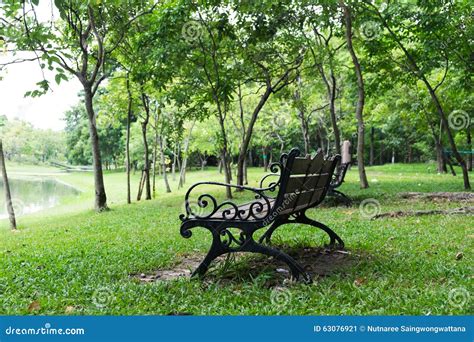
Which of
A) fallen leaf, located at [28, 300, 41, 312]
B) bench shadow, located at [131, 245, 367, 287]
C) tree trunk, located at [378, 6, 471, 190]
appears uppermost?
tree trunk, located at [378, 6, 471, 190]

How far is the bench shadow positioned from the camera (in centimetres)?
409

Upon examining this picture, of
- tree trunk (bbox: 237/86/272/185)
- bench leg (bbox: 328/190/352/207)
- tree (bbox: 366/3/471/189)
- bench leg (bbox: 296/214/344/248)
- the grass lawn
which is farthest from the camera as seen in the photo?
tree trunk (bbox: 237/86/272/185)

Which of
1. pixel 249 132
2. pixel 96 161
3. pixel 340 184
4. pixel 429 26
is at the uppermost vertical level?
pixel 429 26

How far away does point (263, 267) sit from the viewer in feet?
14.4

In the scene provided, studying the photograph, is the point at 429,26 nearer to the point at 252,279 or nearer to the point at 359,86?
the point at 359,86

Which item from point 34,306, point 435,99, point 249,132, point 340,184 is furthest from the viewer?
point 249,132

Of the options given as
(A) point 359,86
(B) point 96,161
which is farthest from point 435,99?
(B) point 96,161

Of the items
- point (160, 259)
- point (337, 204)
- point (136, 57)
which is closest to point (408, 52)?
point (337, 204)

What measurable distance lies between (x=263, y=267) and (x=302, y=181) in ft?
2.87

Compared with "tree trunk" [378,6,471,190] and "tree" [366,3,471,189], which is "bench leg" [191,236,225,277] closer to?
"tree" [366,3,471,189]

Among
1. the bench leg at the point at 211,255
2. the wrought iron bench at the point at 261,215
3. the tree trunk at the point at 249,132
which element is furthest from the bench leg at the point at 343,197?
the bench leg at the point at 211,255

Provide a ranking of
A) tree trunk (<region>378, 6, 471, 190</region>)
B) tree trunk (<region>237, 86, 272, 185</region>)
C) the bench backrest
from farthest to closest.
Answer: tree trunk (<region>237, 86, 272, 185</region>)
tree trunk (<region>378, 6, 471, 190</region>)
the bench backrest

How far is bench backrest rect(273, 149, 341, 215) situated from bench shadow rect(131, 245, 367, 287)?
520 millimetres

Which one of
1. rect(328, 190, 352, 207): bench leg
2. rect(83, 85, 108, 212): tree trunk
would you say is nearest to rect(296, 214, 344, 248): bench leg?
rect(328, 190, 352, 207): bench leg
